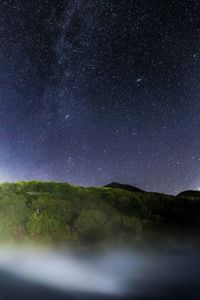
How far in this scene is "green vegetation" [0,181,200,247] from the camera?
28219mm

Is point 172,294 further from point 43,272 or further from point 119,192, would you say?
point 119,192

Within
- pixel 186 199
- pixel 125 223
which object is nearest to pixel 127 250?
pixel 125 223

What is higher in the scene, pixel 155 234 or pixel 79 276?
pixel 155 234

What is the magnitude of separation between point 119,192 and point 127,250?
742 centimetres

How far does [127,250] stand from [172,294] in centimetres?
1451

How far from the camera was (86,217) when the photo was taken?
104ft

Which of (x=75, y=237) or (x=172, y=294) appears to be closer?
(x=172, y=294)

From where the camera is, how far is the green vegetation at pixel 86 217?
92.6 ft

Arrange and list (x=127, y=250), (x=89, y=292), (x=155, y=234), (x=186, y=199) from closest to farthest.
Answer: (x=89, y=292), (x=127, y=250), (x=155, y=234), (x=186, y=199)

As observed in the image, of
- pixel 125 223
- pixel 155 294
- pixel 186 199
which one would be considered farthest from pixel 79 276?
pixel 186 199

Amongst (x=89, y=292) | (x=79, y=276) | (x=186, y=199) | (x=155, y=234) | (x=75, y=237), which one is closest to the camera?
(x=89, y=292)

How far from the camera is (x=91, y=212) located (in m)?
32.2

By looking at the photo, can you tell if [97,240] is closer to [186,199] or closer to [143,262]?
[143,262]

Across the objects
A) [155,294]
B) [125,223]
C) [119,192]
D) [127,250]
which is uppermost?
[119,192]
